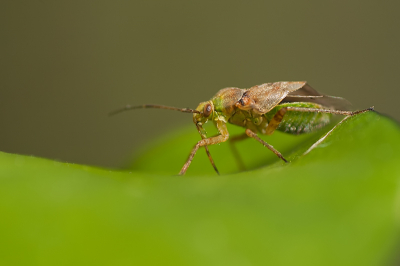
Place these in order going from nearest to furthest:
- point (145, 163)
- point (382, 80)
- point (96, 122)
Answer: point (145, 163), point (382, 80), point (96, 122)

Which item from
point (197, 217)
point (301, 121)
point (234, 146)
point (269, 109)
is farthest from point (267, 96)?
point (197, 217)

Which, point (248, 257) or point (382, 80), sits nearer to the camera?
point (248, 257)

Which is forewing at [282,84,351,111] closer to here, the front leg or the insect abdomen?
the insect abdomen

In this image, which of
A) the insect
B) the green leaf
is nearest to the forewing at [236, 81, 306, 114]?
the insect

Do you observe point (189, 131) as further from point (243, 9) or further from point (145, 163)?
point (243, 9)

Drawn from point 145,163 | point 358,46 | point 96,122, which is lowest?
point 96,122

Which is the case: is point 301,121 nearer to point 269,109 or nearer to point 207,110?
point 269,109

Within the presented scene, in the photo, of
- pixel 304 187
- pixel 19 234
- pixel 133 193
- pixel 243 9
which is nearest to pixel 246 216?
pixel 304 187
